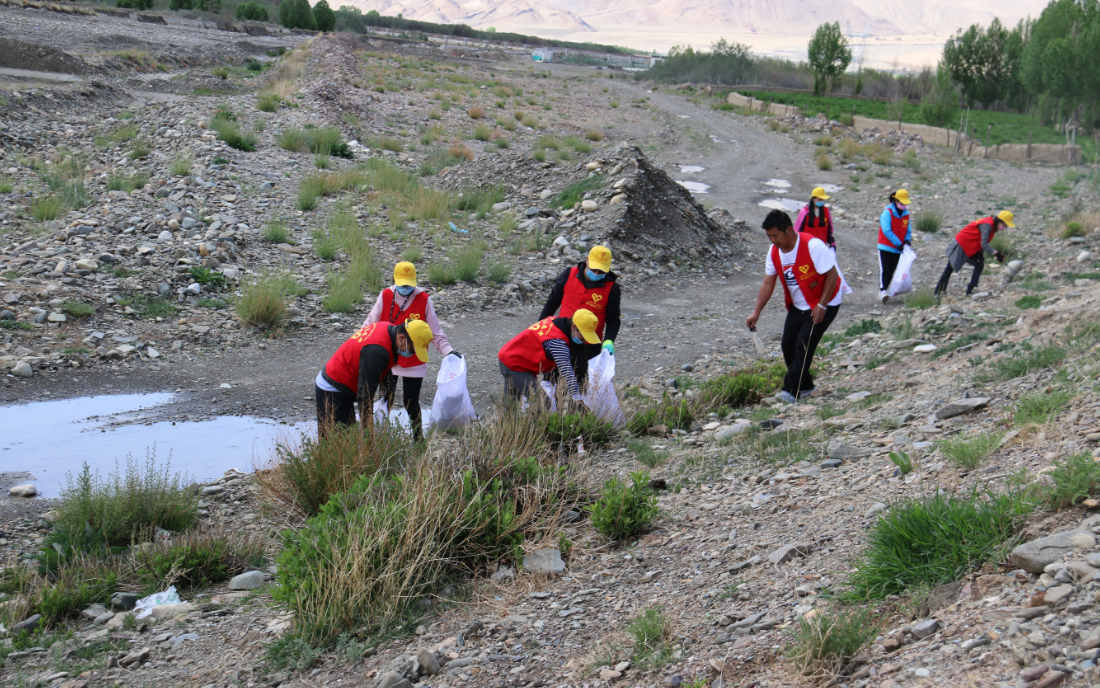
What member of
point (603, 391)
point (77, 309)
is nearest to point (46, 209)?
point (77, 309)

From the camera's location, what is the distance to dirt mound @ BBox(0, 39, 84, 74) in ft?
77.1

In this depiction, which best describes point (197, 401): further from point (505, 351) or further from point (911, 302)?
point (911, 302)

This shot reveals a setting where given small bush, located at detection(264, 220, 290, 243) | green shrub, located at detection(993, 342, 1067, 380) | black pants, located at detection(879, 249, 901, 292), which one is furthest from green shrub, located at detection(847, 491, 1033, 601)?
small bush, located at detection(264, 220, 290, 243)

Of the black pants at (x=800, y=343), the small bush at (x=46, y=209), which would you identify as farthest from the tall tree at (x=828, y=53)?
the black pants at (x=800, y=343)

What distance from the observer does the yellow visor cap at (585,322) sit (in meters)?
5.25

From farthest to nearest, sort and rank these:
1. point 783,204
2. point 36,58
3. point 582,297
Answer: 1. point 36,58
2. point 783,204
3. point 582,297

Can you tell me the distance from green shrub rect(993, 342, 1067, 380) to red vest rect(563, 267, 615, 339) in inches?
105

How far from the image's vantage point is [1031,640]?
2.13 m

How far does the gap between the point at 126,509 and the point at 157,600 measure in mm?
730

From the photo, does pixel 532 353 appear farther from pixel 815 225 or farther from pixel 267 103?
pixel 267 103

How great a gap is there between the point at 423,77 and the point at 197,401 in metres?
31.4

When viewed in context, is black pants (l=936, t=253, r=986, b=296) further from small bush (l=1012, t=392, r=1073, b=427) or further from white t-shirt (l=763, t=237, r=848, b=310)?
small bush (l=1012, t=392, r=1073, b=427)

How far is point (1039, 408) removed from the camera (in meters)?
3.83

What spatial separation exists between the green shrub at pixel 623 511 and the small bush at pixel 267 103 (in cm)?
1736
